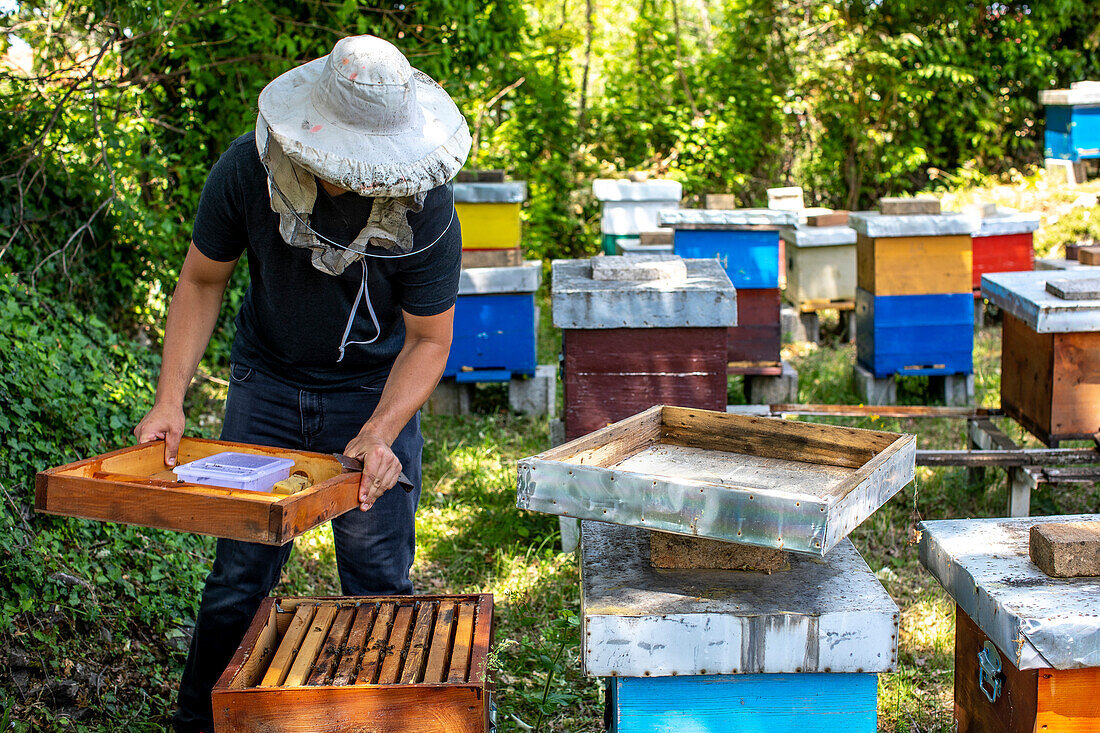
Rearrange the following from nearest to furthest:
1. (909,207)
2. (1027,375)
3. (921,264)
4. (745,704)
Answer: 1. (745,704)
2. (1027,375)
3. (921,264)
4. (909,207)

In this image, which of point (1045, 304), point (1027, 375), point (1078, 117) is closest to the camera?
point (1045, 304)

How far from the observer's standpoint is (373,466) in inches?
63.9

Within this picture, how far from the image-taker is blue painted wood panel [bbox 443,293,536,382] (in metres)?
4.52

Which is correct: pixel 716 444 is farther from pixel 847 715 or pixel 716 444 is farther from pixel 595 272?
pixel 595 272

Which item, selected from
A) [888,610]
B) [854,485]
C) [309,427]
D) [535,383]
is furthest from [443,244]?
[535,383]

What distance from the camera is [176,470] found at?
5.17ft

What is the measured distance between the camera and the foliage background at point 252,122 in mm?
2469

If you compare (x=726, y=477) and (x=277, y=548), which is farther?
(x=277, y=548)

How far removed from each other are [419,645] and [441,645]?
4cm

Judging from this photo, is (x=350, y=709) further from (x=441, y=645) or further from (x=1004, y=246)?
(x=1004, y=246)

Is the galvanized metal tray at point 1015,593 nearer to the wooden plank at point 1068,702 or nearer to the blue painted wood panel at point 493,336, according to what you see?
the wooden plank at point 1068,702

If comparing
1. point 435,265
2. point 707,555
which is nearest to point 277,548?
point 435,265

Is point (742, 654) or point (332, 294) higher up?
point (332, 294)

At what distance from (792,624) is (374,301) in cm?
100
